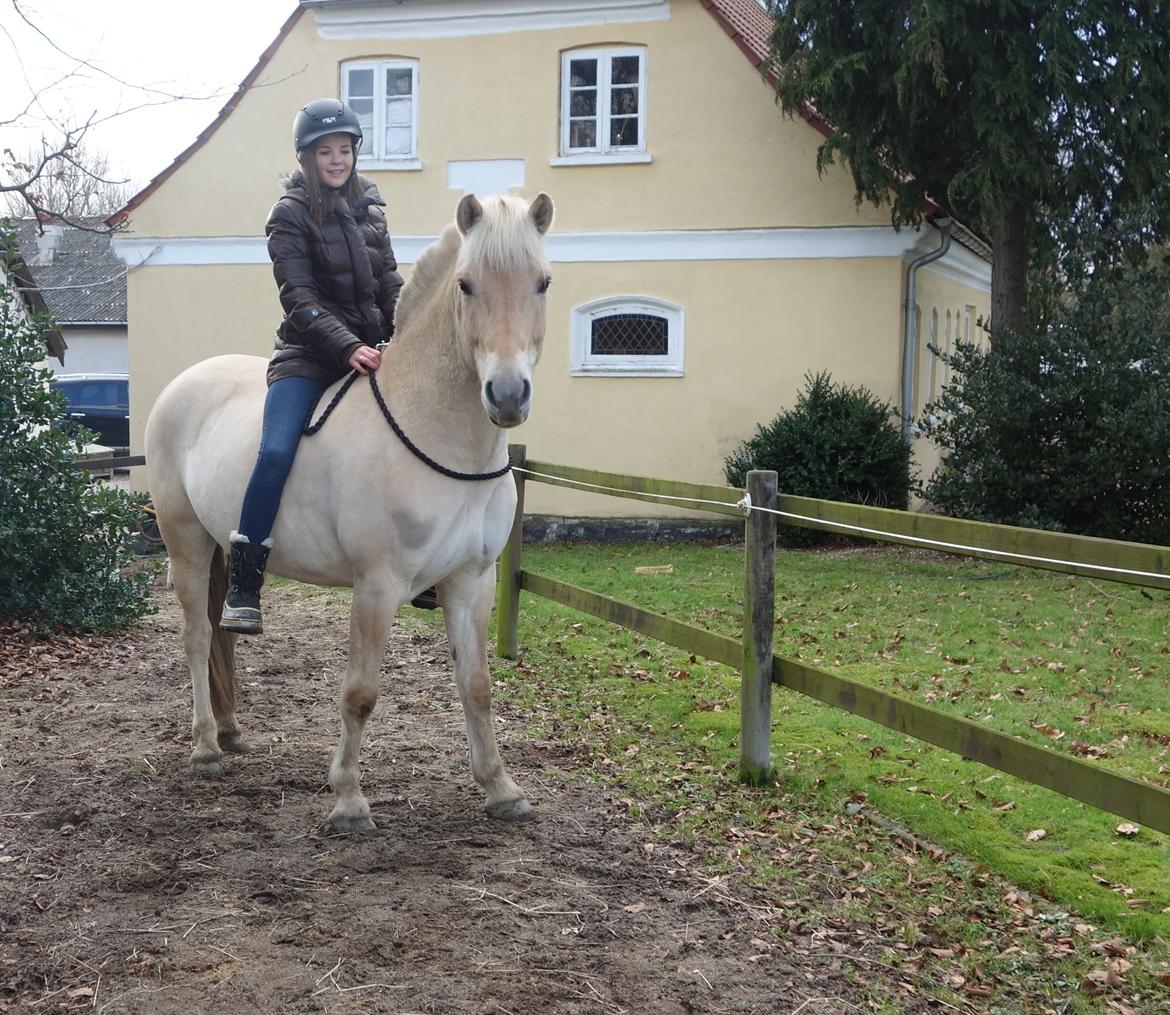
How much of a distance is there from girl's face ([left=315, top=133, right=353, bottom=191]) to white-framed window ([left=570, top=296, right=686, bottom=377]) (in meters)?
11.4

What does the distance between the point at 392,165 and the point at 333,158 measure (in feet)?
40.7

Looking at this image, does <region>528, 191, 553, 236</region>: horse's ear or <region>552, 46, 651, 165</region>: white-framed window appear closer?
<region>528, 191, 553, 236</region>: horse's ear

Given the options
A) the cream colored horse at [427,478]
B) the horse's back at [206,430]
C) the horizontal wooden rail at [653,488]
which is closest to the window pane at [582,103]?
the horizontal wooden rail at [653,488]

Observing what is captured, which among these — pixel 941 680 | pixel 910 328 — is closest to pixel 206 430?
pixel 941 680

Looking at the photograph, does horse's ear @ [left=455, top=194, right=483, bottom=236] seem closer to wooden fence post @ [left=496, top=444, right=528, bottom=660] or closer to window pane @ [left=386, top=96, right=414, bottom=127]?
wooden fence post @ [left=496, top=444, right=528, bottom=660]

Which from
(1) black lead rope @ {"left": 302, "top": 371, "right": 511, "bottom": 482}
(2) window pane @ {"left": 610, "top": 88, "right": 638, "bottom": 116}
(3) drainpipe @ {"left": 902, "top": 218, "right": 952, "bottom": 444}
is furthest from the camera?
(2) window pane @ {"left": 610, "top": 88, "right": 638, "bottom": 116}

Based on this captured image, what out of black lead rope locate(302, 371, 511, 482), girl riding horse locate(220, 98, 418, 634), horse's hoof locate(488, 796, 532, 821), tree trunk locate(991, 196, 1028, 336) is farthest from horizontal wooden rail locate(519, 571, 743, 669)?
tree trunk locate(991, 196, 1028, 336)

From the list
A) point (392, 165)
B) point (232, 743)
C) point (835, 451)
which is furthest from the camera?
point (392, 165)

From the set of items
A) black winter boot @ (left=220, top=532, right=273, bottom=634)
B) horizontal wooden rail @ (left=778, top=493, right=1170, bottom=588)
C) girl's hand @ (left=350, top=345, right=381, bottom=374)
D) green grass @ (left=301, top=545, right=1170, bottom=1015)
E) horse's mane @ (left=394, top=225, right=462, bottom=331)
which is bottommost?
green grass @ (left=301, top=545, right=1170, bottom=1015)

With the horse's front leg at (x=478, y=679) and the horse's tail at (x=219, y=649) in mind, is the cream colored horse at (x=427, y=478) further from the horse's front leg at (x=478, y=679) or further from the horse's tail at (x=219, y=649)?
the horse's tail at (x=219, y=649)

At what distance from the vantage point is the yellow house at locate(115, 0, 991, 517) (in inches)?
619

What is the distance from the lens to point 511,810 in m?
5.06

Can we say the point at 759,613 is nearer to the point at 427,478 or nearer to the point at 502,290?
the point at 427,478

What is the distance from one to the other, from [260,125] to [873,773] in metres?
14.4
